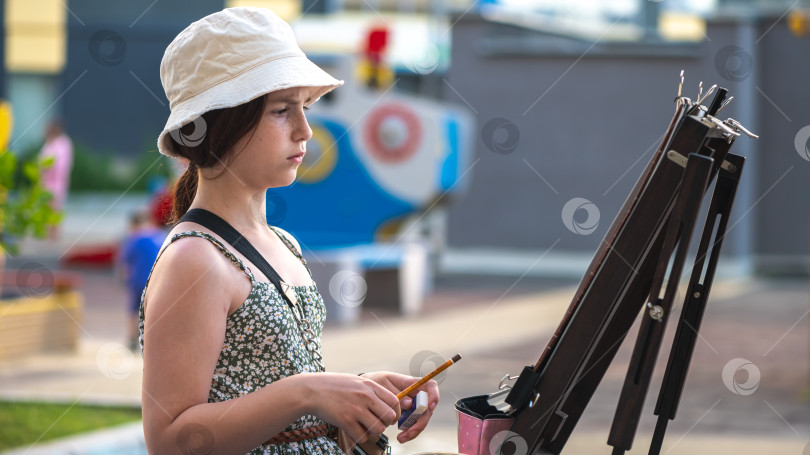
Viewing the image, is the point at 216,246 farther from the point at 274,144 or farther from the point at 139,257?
the point at 139,257

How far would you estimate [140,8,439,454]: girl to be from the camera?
1573 mm

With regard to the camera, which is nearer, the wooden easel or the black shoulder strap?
the wooden easel

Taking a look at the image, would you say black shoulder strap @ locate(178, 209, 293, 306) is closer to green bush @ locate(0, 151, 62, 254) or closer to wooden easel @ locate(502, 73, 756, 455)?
wooden easel @ locate(502, 73, 756, 455)

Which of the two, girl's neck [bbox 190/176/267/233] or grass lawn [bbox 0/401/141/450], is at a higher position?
girl's neck [bbox 190/176/267/233]

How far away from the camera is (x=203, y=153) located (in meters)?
→ 1.77

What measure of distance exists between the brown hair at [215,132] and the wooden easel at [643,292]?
64 cm

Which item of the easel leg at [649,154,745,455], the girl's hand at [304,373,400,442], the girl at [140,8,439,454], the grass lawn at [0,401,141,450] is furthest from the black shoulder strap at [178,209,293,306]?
the grass lawn at [0,401,141,450]

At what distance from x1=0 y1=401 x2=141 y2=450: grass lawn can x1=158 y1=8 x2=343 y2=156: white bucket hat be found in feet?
11.3

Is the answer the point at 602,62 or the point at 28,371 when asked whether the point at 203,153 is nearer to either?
the point at 28,371

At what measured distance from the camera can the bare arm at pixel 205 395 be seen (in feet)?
5.08

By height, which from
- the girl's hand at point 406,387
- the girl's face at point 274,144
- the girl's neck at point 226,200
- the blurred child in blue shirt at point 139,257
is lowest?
the blurred child in blue shirt at point 139,257

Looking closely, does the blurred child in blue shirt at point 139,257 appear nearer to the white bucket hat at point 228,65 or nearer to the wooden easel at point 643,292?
the white bucket hat at point 228,65

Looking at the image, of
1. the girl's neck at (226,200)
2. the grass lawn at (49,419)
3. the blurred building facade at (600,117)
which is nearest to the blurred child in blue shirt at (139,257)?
the grass lawn at (49,419)

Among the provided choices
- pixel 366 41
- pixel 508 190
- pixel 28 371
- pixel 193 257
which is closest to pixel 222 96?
pixel 193 257
